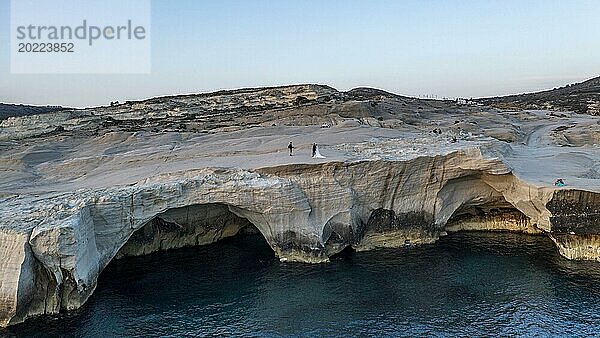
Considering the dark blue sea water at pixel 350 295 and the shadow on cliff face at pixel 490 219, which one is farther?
the shadow on cliff face at pixel 490 219

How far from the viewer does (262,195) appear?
83.4ft

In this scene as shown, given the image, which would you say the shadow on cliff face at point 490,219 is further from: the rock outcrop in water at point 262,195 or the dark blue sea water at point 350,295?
the dark blue sea water at point 350,295

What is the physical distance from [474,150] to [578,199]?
5.22 metres

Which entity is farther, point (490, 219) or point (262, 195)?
point (490, 219)

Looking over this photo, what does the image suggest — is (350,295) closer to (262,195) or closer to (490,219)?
(262,195)

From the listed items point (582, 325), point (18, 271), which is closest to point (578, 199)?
point (582, 325)

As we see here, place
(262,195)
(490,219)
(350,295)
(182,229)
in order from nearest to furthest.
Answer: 1. (350,295)
2. (262,195)
3. (182,229)
4. (490,219)

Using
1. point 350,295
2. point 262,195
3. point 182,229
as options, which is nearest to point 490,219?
point 350,295

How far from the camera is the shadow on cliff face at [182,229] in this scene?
94.7ft

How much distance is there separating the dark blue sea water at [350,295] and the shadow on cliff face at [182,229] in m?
0.75

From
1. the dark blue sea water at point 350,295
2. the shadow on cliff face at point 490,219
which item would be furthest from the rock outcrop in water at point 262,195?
the dark blue sea water at point 350,295

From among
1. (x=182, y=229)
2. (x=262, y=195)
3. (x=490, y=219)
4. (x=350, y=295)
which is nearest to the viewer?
(x=350, y=295)

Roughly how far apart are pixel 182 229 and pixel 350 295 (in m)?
11.1

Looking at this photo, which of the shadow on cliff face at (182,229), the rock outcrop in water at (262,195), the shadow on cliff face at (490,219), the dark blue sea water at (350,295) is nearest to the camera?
the dark blue sea water at (350,295)
